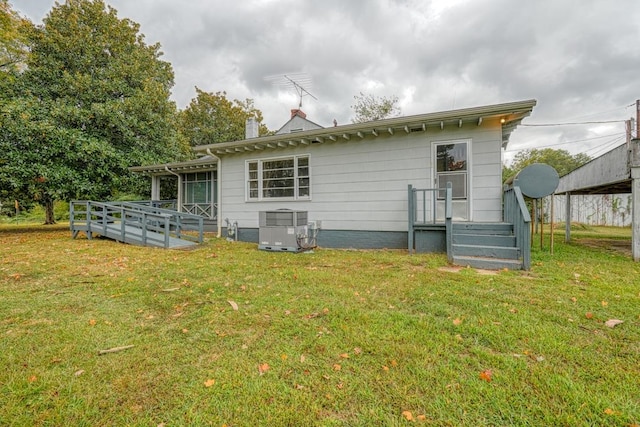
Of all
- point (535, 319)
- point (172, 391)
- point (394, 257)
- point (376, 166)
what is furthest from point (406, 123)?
point (172, 391)

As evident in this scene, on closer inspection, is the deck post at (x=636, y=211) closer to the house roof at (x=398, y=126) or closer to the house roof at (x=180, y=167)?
the house roof at (x=398, y=126)

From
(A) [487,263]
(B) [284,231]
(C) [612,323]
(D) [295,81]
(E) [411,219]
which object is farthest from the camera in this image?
(D) [295,81]

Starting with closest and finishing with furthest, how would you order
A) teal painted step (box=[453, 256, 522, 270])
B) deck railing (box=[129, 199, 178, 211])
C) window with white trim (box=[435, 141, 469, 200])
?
teal painted step (box=[453, 256, 522, 270]) < window with white trim (box=[435, 141, 469, 200]) < deck railing (box=[129, 199, 178, 211])

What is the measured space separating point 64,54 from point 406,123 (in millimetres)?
14813

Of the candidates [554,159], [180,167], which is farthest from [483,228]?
[554,159]

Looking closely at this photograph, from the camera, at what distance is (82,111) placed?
11570mm

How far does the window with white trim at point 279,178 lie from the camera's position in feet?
25.7

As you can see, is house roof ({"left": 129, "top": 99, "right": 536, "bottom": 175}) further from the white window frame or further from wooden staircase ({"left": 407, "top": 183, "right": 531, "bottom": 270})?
wooden staircase ({"left": 407, "top": 183, "right": 531, "bottom": 270})


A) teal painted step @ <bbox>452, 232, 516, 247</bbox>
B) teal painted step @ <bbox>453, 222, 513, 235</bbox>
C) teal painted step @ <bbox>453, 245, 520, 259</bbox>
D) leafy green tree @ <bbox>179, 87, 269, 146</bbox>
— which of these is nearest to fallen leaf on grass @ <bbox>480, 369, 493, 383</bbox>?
teal painted step @ <bbox>453, 245, 520, 259</bbox>

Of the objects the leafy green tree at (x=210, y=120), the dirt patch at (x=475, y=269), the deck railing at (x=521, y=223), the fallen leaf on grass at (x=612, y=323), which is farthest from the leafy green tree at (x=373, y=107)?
the fallen leaf on grass at (x=612, y=323)

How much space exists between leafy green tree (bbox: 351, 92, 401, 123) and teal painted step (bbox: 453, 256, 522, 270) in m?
19.9

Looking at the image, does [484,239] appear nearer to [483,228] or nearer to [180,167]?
[483,228]

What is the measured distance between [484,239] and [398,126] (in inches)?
116

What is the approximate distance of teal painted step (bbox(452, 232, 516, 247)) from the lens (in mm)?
5062
